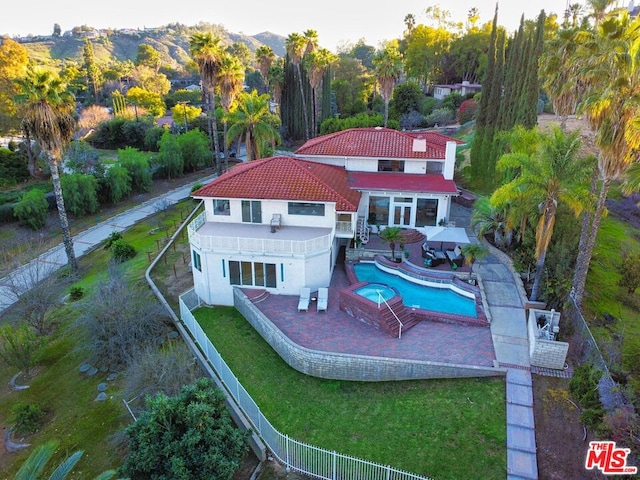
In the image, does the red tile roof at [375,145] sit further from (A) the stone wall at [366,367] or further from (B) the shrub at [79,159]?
(B) the shrub at [79,159]

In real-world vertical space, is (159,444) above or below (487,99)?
below

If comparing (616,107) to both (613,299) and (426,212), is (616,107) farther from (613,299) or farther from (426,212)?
(426,212)

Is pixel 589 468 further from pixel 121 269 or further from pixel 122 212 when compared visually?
pixel 122 212

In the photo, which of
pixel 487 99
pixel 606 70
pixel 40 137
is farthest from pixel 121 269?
pixel 487 99

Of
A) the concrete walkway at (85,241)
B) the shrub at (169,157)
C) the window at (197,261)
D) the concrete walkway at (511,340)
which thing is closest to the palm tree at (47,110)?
the concrete walkway at (85,241)

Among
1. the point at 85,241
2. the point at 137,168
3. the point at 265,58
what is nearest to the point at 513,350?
the point at 85,241

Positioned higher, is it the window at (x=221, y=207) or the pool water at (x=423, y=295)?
the window at (x=221, y=207)

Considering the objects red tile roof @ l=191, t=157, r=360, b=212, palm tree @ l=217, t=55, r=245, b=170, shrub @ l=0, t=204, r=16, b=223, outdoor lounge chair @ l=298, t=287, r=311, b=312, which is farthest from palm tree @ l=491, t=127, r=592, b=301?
shrub @ l=0, t=204, r=16, b=223
